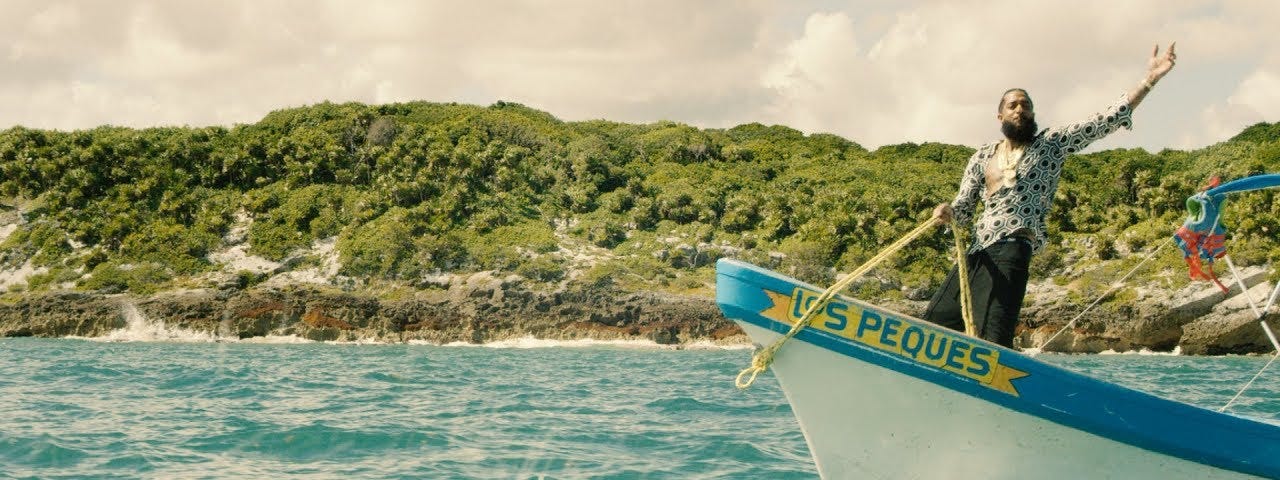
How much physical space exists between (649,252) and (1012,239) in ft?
168

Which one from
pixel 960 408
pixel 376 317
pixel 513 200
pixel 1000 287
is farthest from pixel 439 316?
pixel 960 408

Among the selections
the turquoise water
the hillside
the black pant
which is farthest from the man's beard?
the hillside

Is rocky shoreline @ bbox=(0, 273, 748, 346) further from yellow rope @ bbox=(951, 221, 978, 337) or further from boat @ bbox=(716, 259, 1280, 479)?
boat @ bbox=(716, 259, 1280, 479)

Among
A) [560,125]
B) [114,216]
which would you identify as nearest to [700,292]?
[114,216]

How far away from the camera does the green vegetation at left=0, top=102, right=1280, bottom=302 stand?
5075cm

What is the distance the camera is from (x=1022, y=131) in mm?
5293

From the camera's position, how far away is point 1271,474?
4.94 m

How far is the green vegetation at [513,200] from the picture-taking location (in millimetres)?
50750

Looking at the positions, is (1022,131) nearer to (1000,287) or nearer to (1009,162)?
(1009,162)

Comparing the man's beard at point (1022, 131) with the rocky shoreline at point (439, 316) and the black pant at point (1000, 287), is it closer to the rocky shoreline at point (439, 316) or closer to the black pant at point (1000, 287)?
the black pant at point (1000, 287)

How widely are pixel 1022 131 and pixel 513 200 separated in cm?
5916

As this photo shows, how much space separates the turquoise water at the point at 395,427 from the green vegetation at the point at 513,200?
1393 inches

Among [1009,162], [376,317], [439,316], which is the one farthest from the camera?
[439,316]

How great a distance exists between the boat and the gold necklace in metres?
1.07
